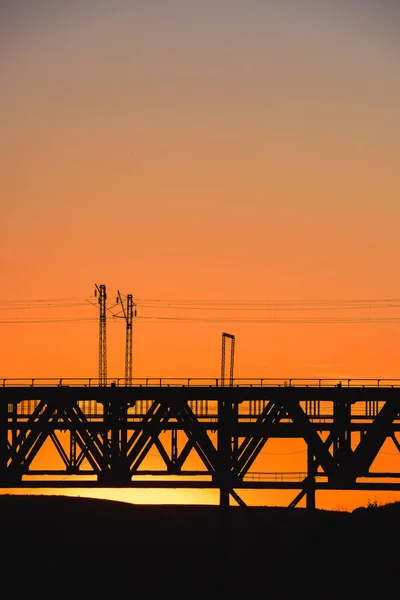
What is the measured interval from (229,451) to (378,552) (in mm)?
11101

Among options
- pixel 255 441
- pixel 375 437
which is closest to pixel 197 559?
pixel 255 441

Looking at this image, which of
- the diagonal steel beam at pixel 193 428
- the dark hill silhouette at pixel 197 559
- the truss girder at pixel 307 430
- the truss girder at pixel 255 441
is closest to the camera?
the truss girder at pixel 307 430

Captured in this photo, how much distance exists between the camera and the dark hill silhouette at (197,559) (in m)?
57.6

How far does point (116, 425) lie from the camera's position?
188 ft

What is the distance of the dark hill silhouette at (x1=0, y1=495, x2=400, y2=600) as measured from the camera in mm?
57562

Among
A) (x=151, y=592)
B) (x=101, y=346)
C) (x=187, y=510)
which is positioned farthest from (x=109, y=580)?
(x=101, y=346)

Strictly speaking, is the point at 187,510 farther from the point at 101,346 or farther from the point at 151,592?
the point at 151,592

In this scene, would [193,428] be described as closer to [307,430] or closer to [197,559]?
[307,430]

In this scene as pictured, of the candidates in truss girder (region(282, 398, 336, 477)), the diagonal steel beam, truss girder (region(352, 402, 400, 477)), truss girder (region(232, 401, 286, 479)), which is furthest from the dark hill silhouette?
truss girder (region(352, 402, 400, 477))

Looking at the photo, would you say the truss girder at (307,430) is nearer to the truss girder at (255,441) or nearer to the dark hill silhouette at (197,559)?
the truss girder at (255,441)

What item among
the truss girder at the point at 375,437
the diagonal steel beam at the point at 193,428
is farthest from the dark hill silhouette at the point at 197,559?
the truss girder at the point at 375,437

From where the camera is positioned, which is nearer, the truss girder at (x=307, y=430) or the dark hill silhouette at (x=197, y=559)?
the truss girder at (x=307, y=430)

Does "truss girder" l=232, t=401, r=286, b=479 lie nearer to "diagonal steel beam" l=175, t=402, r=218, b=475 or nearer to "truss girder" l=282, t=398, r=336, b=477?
"truss girder" l=282, t=398, r=336, b=477

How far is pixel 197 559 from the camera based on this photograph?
6397 cm
